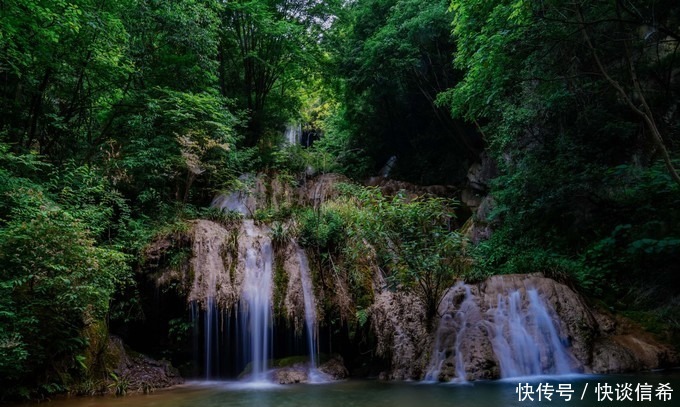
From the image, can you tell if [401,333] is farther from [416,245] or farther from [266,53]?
[266,53]

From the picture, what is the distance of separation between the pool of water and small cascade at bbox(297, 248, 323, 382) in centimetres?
80

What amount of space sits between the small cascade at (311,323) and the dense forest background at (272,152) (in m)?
2.33

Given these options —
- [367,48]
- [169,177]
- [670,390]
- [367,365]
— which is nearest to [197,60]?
[169,177]

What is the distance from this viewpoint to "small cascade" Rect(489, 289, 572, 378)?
6.80 metres

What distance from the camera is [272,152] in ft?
48.2

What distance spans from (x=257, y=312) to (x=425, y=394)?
3966 millimetres

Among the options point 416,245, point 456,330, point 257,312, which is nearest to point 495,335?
point 456,330

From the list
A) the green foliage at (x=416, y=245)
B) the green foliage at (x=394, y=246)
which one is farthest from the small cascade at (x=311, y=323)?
the green foliage at (x=416, y=245)

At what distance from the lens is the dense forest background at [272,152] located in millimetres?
6211

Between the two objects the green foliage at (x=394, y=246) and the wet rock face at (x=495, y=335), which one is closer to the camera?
the wet rock face at (x=495, y=335)

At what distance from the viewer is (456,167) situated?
1535 centimetres

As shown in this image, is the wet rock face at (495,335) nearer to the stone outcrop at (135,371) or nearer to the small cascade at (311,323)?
the small cascade at (311,323)

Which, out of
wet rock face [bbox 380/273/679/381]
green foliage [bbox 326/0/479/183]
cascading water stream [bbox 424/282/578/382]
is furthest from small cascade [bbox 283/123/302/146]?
cascading water stream [bbox 424/282/578/382]

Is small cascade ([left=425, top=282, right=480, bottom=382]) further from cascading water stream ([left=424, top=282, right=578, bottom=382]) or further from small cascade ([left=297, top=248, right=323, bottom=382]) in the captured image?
small cascade ([left=297, top=248, right=323, bottom=382])
